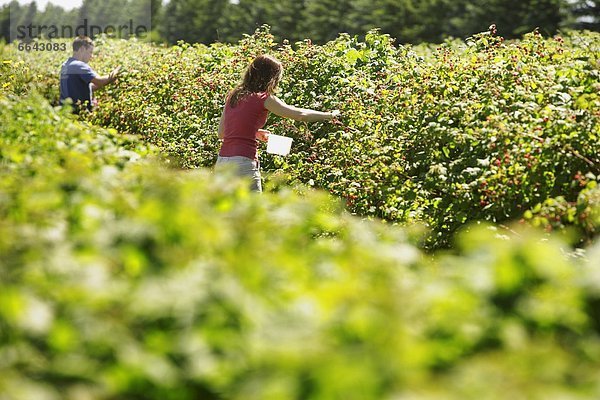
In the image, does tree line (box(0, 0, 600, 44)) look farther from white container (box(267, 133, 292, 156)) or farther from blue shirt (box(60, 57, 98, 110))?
white container (box(267, 133, 292, 156))

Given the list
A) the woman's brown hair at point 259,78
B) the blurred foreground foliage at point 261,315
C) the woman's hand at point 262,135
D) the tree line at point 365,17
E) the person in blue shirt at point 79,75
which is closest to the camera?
the blurred foreground foliage at point 261,315

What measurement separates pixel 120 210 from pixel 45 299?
2.18ft

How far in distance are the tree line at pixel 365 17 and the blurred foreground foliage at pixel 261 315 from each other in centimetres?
2568

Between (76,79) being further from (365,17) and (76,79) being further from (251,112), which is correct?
(365,17)

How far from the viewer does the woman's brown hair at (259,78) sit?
603 centimetres

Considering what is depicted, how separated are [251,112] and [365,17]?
3601cm

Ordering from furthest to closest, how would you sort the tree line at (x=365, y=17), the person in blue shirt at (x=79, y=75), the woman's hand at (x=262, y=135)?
the tree line at (x=365, y=17) → the person in blue shirt at (x=79, y=75) → the woman's hand at (x=262, y=135)

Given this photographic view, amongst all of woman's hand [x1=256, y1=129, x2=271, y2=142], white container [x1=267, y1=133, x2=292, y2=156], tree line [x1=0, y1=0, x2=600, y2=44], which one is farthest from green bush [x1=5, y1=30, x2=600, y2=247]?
tree line [x1=0, y1=0, x2=600, y2=44]

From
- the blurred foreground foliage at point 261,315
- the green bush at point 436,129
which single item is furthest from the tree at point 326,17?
the blurred foreground foliage at point 261,315

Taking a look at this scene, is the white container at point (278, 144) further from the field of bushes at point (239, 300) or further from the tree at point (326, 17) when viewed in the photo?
the tree at point (326, 17)

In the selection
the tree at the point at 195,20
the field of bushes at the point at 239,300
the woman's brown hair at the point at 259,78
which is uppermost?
the woman's brown hair at the point at 259,78

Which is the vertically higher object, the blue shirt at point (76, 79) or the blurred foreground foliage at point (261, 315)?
the blurred foreground foliage at point (261, 315)

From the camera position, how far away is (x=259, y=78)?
6062 mm

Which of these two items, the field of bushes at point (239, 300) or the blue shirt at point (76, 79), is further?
the blue shirt at point (76, 79)
